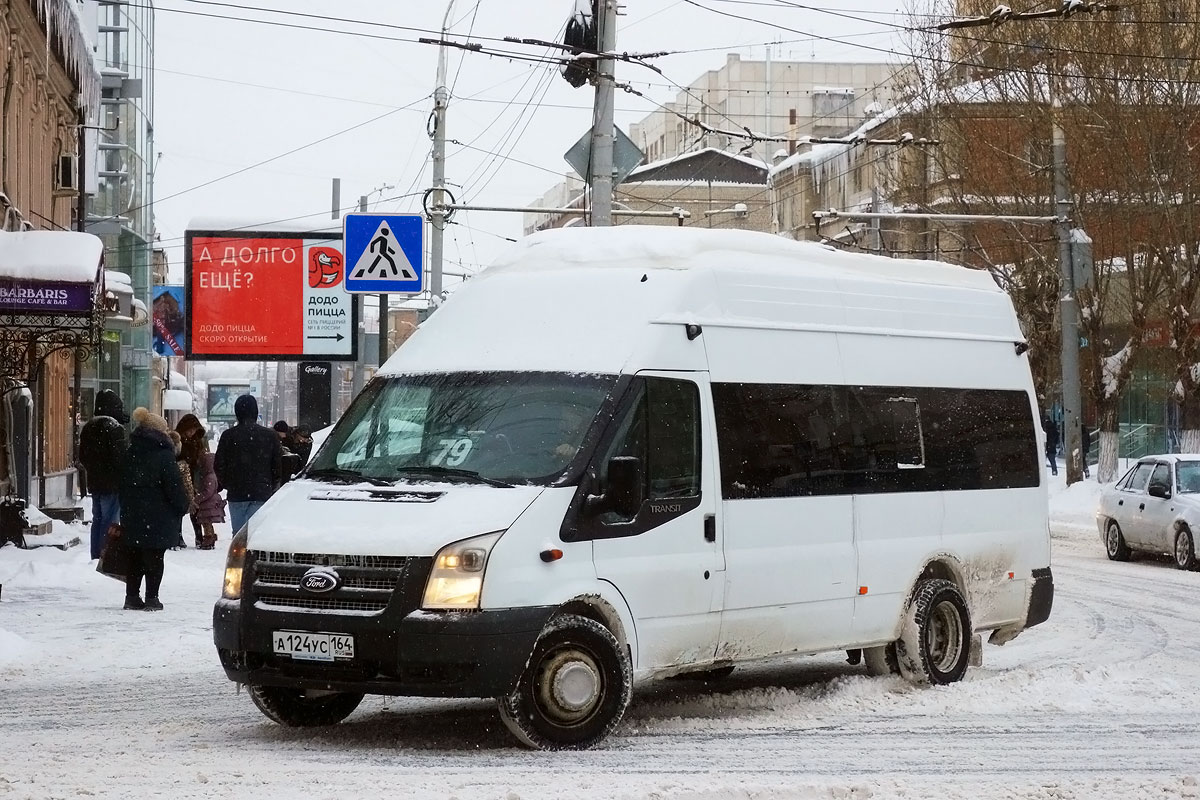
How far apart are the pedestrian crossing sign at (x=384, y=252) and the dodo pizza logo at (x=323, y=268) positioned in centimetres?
942

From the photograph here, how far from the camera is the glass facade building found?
201ft

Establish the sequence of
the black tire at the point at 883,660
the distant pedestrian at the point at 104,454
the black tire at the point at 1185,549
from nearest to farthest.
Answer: the black tire at the point at 883,660 < the distant pedestrian at the point at 104,454 < the black tire at the point at 1185,549

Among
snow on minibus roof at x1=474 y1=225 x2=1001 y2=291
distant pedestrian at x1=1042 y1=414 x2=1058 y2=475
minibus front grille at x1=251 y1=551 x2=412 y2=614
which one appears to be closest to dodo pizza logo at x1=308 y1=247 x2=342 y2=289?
snow on minibus roof at x1=474 y1=225 x2=1001 y2=291

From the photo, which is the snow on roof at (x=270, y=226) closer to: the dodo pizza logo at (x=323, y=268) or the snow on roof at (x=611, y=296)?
the dodo pizza logo at (x=323, y=268)

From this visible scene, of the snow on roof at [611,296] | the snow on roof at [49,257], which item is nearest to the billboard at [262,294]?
the snow on roof at [49,257]

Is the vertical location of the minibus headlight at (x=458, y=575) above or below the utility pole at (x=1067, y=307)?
below

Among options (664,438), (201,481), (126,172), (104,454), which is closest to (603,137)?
(104,454)

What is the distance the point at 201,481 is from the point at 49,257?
4.10 metres

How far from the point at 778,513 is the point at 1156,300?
1315 inches

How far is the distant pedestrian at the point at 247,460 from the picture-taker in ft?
57.8

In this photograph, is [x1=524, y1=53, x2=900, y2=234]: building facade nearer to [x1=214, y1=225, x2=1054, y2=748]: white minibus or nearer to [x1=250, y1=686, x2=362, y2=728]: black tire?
[x1=214, y1=225, x2=1054, y2=748]: white minibus

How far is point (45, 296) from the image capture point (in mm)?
20156

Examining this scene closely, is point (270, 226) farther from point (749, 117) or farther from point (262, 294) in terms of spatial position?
point (749, 117)

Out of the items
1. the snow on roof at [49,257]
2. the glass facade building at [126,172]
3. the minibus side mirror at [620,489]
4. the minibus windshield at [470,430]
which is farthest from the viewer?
the glass facade building at [126,172]
